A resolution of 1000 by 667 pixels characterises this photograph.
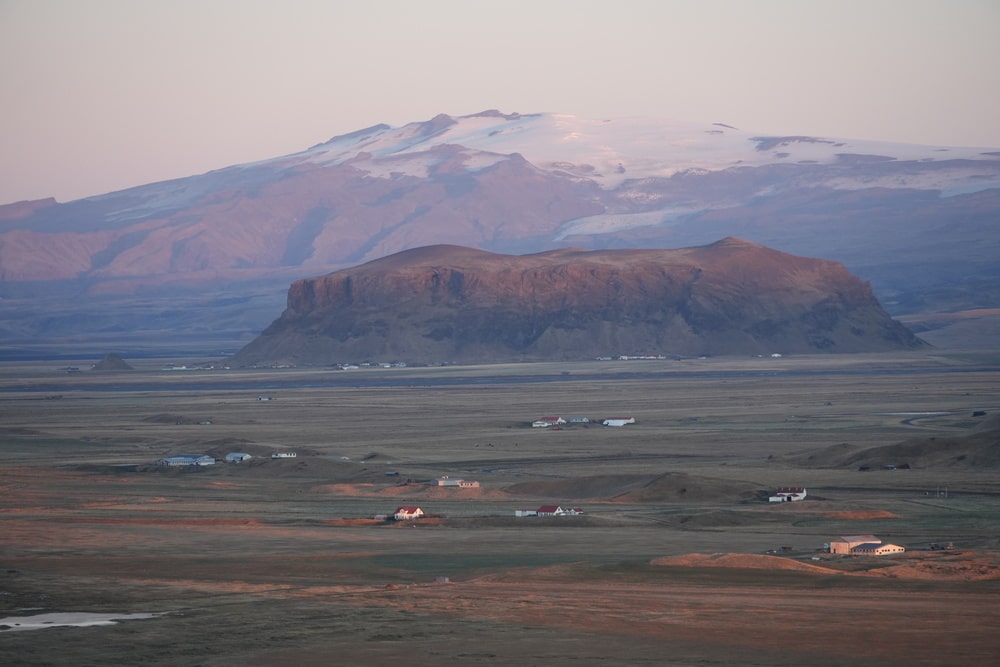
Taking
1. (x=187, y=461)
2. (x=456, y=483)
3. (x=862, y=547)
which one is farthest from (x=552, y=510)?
(x=187, y=461)

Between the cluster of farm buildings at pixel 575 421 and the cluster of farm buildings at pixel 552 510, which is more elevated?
the cluster of farm buildings at pixel 552 510

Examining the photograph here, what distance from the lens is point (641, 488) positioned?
64.5 meters

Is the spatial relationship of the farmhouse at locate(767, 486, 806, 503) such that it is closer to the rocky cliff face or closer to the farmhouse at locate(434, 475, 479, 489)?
the farmhouse at locate(434, 475, 479, 489)

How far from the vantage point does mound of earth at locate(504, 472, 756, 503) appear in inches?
2469

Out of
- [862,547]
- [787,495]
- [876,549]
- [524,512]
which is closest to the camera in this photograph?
[876,549]

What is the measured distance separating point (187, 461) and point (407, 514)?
993 inches

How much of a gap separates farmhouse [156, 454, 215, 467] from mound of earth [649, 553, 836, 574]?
3867 cm

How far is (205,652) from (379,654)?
3502 millimetres

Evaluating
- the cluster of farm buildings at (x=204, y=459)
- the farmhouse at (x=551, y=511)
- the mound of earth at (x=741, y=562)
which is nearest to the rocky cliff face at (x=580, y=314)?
the cluster of farm buildings at (x=204, y=459)

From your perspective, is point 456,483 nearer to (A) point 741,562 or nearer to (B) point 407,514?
(B) point 407,514

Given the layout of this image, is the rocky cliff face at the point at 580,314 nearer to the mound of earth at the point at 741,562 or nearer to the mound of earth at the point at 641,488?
the mound of earth at the point at 641,488

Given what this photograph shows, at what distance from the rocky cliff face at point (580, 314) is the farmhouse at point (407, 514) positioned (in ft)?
397

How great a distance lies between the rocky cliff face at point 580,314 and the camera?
179625mm

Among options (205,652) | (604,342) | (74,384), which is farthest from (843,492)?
(604,342)
